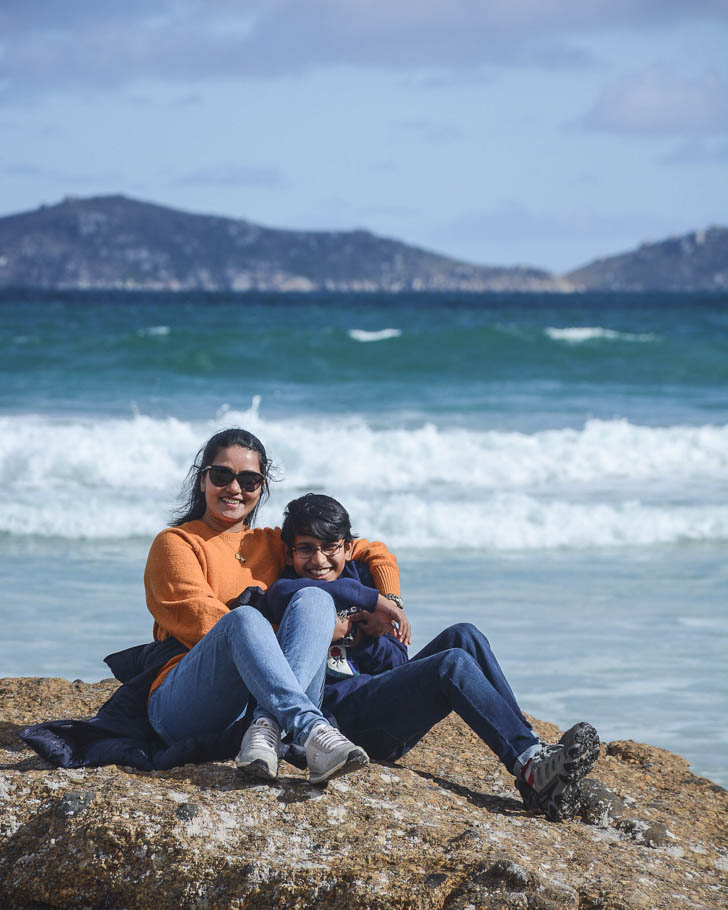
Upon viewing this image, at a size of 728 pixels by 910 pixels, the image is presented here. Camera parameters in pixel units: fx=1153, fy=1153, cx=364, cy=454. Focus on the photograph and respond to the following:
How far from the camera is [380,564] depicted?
13.0 feet

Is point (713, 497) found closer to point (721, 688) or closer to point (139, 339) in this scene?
point (721, 688)

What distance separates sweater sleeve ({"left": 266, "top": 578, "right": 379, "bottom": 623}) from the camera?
3660 mm

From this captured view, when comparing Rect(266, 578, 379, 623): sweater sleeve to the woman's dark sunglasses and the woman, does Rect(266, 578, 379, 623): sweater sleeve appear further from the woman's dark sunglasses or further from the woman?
the woman's dark sunglasses

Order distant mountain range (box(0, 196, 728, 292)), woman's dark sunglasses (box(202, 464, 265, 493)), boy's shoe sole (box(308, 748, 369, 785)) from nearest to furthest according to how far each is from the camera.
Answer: boy's shoe sole (box(308, 748, 369, 785)) < woman's dark sunglasses (box(202, 464, 265, 493)) < distant mountain range (box(0, 196, 728, 292))

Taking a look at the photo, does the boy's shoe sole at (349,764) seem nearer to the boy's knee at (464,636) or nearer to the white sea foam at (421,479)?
the boy's knee at (464,636)

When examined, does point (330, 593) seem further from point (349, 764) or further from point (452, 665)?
point (349, 764)

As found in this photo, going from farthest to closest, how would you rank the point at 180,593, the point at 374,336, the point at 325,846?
the point at 374,336 < the point at 180,593 < the point at 325,846

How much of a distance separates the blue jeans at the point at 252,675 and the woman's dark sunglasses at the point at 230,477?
50 cm

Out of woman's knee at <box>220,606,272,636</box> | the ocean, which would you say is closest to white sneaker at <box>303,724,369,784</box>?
woman's knee at <box>220,606,272,636</box>

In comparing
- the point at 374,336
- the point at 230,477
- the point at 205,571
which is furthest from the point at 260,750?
the point at 374,336

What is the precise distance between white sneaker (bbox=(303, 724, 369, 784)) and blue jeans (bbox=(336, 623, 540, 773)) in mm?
405

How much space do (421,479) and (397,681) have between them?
8.16 m

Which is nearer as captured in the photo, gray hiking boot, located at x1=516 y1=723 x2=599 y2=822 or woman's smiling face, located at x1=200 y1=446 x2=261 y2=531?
gray hiking boot, located at x1=516 y1=723 x2=599 y2=822

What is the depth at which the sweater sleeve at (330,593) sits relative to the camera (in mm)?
3660
